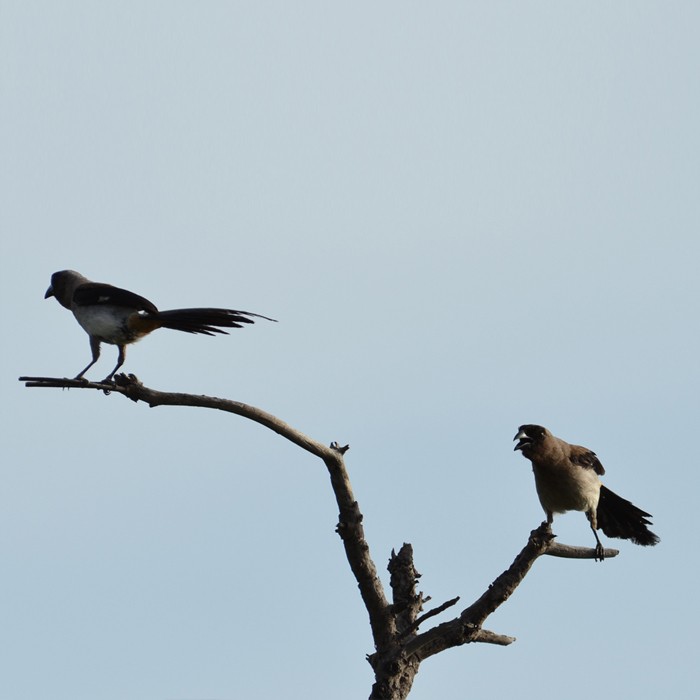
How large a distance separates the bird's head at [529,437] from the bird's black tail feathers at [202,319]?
301 centimetres

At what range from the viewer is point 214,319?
780 centimetres

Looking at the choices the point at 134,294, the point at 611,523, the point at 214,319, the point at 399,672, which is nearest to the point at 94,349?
the point at 134,294

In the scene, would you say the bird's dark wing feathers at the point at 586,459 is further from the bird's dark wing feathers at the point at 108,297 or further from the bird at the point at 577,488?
the bird's dark wing feathers at the point at 108,297

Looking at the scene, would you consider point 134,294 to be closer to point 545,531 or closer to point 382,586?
point 382,586

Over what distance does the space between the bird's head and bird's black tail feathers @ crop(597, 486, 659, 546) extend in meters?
0.78

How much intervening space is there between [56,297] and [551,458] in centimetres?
425

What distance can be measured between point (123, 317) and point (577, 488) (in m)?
3.87

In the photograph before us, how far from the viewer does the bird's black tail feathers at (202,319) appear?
7727 mm

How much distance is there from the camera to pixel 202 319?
25.8 feet

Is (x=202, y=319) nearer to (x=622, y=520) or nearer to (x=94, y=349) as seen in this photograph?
(x=94, y=349)

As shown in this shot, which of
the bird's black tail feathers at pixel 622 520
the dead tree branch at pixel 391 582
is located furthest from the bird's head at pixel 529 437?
the dead tree branch at pixel 391 582

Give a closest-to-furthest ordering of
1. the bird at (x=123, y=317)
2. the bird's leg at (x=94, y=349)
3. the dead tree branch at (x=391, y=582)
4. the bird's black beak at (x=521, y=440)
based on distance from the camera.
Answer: the dead tree branch at (x=391, y=582)
the bird at (x=123, y=317)
the bird's leg at (x=94, y=349)
the bird's black beak at (x=521, y=440)

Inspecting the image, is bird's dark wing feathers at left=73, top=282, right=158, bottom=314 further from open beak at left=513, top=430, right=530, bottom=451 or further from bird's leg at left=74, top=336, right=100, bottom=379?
open beak at left=513, top=430, right=530, bottom=451

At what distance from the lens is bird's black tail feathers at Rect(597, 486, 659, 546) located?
33.0 feet
